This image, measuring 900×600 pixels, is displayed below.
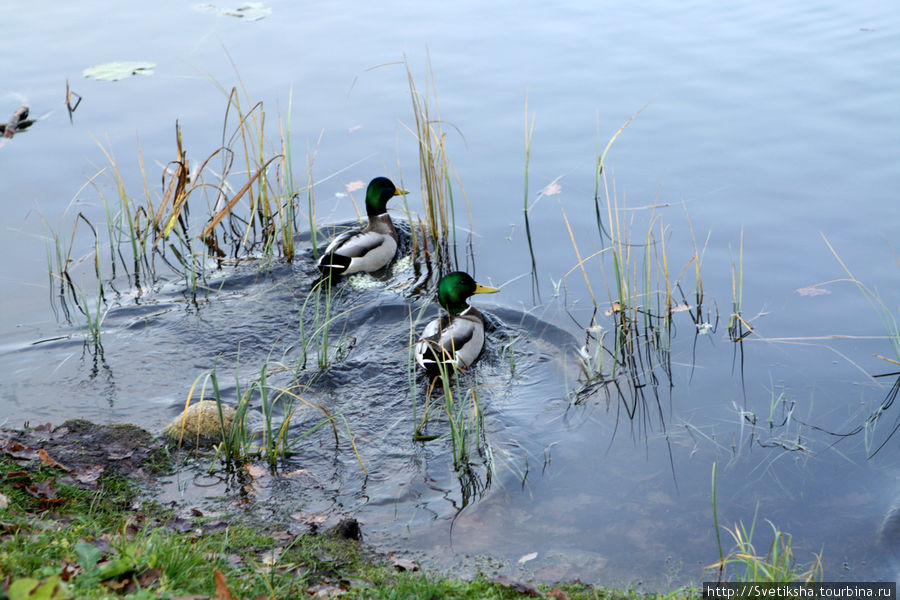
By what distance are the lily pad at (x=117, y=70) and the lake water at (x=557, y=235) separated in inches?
4.7

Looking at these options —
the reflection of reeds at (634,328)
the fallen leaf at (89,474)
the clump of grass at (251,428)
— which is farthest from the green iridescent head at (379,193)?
the fallen leaf at (89,474)

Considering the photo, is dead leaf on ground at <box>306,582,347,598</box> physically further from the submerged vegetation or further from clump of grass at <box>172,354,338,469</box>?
clump of grass at <box>172,354,338,469</box>

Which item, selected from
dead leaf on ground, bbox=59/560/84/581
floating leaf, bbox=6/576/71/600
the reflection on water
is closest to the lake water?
the reflection on water

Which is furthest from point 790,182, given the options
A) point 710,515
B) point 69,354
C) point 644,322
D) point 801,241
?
point 69,354

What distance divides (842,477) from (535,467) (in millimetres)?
1792

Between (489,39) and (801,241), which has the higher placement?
(489,39)

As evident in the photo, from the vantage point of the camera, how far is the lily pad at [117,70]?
424 inches

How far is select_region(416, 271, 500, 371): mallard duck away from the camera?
6102mm

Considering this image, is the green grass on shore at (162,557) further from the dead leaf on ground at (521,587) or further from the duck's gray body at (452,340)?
the duck's gray body at (452,340)

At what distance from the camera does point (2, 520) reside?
3.46m

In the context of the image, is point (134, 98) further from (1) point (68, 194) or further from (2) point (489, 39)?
(2) point (489, 39)

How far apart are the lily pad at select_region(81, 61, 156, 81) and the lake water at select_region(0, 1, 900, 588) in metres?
0.12

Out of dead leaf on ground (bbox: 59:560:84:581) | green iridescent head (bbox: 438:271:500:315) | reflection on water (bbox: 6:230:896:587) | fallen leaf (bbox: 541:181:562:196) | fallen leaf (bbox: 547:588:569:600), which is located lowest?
reflection on water (bbox: 6:230:896:587)

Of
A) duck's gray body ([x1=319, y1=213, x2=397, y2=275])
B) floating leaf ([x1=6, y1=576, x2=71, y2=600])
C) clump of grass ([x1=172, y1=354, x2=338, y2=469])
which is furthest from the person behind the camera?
duck's gray body ([x1=319, y1=213, x2=397, y2=275])
